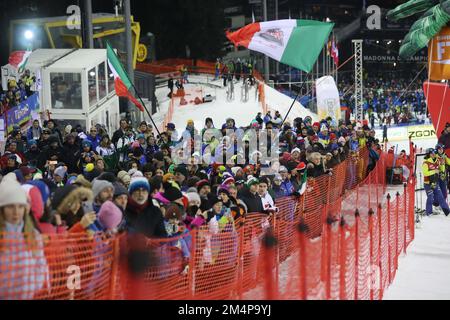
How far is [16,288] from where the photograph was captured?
5.30 meters

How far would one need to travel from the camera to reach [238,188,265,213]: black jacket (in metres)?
9.91

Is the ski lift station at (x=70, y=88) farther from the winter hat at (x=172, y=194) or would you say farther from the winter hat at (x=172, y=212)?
the winter hat at (x=172, y=212)

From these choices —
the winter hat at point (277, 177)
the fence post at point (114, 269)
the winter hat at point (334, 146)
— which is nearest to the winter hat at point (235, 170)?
the winter hat at point (277, 177)

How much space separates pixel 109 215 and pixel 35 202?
29.0 inches

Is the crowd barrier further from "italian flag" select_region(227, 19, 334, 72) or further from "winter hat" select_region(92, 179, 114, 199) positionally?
"italian flag" select_region(227, 19, 334, 72)

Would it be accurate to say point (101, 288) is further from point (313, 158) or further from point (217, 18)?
point (217, 18)

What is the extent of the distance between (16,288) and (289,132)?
11.6m

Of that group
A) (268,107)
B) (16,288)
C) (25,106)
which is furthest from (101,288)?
(268,107)

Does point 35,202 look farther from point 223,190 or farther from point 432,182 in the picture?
point 432,182

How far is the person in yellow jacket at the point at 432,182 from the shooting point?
626 inches

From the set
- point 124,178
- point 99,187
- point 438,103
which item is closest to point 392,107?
point 438,103

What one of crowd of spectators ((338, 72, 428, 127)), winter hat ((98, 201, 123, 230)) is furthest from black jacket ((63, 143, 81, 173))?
crowd of spectators ((338, 72, 428, 127))

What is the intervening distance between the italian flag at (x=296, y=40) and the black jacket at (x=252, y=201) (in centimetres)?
575

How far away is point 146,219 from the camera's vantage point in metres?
7.14
